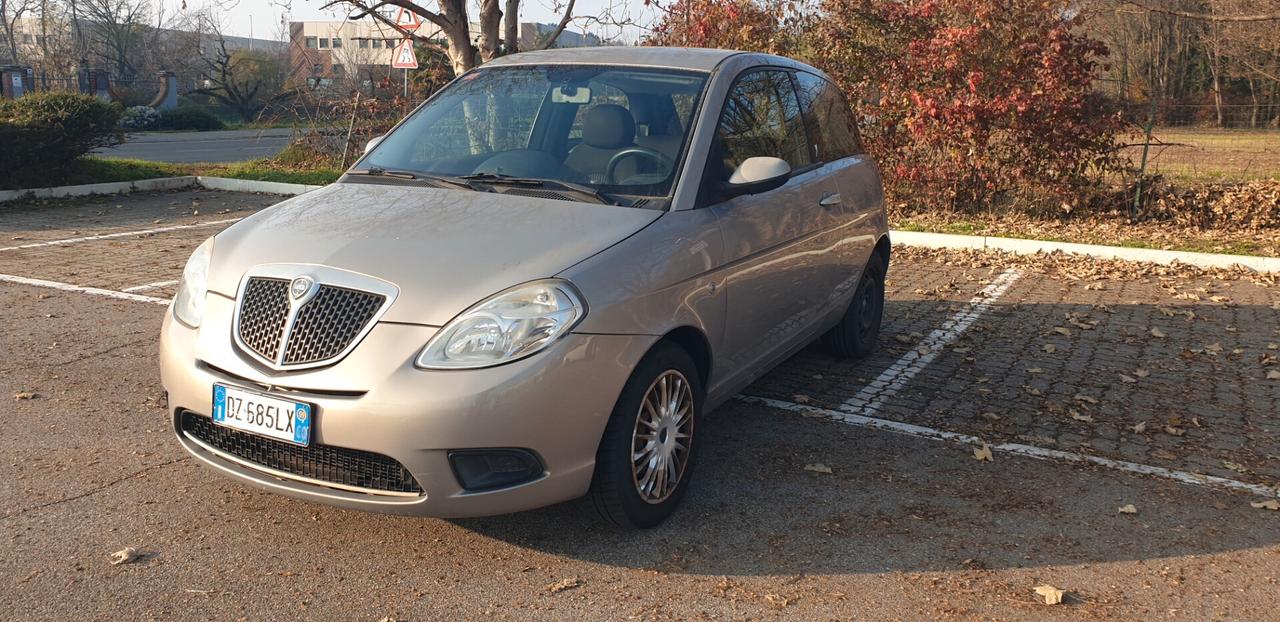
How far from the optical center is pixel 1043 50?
11703mm

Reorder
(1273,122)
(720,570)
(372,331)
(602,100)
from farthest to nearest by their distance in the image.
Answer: (1273,122)
(602,100)
(720,570)
(372,331)

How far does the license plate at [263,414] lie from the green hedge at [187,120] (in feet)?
111

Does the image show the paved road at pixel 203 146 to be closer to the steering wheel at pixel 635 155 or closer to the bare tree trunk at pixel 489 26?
the bare tree trunk at pixel 489 26

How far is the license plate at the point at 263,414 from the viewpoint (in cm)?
355

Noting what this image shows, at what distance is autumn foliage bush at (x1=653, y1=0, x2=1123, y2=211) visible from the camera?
38.6 feet

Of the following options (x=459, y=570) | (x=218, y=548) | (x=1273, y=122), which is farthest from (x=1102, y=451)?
(x=1273, y=122)

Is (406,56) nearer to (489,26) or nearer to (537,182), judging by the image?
(489,26)

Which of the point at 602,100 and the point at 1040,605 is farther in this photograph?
the point at 602,100

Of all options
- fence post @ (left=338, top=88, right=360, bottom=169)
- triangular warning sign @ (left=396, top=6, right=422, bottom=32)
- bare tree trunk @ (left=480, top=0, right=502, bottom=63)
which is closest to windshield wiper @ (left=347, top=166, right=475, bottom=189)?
bare tree trunk @ (left=480, top=0, right=502, bottom=63)

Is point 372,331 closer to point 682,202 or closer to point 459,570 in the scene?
point 459,570

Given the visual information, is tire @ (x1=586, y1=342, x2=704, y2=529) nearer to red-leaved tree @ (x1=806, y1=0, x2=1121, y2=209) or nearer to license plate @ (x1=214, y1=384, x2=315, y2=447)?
license plate @ (x1=214, y1=384, x2=315, y2=447)

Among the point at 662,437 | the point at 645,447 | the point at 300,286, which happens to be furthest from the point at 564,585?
the point at 300,286

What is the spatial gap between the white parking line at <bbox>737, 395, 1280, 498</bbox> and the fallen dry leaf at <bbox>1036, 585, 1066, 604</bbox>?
4.78 feet

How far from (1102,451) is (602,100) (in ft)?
9.50
